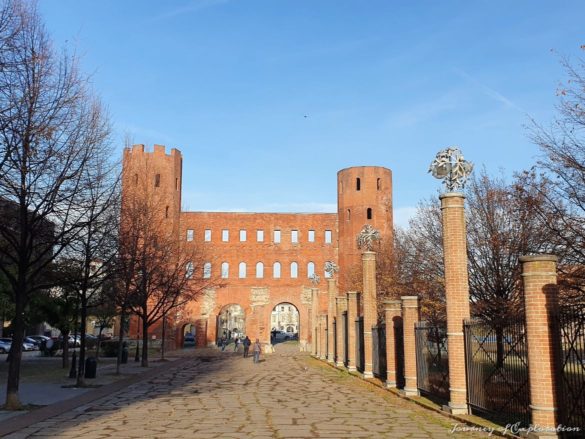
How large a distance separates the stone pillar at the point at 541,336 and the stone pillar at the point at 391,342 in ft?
29.8

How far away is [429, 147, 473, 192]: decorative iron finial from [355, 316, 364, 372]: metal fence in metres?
12.1

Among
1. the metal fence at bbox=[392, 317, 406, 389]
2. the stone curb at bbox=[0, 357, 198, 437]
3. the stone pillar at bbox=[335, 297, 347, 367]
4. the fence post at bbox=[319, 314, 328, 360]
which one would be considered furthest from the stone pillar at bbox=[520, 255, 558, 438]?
the fence post at bbox=[319, 314, 328, 360]

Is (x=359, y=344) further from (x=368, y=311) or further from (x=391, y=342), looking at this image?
(x=391, y=342)

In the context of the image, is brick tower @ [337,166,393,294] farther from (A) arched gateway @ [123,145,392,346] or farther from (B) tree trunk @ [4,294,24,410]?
(B) tree trunk @ [4,294,24,410]

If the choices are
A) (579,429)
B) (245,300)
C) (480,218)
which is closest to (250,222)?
(245,300)

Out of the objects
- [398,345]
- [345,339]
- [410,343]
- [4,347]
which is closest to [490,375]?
[410,343]

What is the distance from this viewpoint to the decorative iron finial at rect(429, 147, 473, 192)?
12938 mm

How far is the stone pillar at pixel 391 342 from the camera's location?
59.1 feet

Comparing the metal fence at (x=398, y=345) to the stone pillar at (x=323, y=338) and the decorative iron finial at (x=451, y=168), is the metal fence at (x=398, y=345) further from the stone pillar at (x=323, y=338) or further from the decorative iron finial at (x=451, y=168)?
the stone pillar at (x=323, y=338)

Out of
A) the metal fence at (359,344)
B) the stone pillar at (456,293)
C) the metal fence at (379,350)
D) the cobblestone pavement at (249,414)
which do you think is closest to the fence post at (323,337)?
the metal fence at (359,344)

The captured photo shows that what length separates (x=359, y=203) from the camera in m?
54.1

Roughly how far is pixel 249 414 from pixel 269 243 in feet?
148

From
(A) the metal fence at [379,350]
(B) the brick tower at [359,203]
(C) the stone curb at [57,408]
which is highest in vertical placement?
(B) the brick tower at [359,203]

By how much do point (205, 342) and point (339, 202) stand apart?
19128 millimetres
